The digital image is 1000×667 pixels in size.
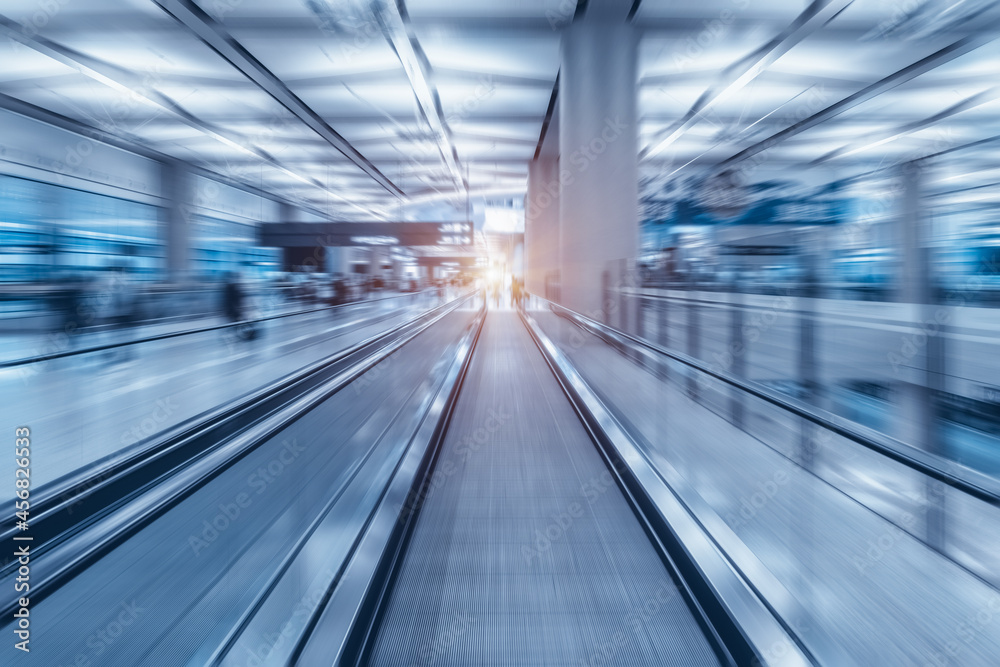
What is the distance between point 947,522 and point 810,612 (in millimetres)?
1216

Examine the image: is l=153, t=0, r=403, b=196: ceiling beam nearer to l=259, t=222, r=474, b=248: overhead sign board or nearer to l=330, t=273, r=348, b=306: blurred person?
l=259, t=222, r=474, b=248: overhead sign board

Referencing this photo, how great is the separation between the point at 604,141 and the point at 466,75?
469 cm

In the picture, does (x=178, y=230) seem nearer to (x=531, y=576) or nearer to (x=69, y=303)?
(x=69, y=303)

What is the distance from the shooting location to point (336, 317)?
52.7 feet

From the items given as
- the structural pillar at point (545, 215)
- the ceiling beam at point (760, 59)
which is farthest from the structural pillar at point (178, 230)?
the ceiling beam at point (760, 59)

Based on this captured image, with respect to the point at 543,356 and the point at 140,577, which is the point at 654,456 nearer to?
the point at 140,577

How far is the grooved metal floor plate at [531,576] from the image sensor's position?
6.33ft

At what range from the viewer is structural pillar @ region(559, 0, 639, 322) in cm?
989

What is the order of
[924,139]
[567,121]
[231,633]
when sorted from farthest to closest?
[924,139] < [567,121] < [231,633]

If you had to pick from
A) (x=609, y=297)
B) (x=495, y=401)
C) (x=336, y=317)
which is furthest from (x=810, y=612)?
(x=336, y=317)

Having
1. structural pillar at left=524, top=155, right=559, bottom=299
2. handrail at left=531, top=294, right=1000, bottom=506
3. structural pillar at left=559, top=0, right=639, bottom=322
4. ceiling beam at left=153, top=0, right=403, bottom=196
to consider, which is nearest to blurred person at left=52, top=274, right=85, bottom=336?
ceiling beam at left=153, top=0, right=403, bottom=196

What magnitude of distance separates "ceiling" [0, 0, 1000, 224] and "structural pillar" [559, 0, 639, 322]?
624mm

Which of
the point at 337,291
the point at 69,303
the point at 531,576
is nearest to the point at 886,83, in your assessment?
the point at 531,576

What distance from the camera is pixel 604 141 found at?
10109 millimetres
